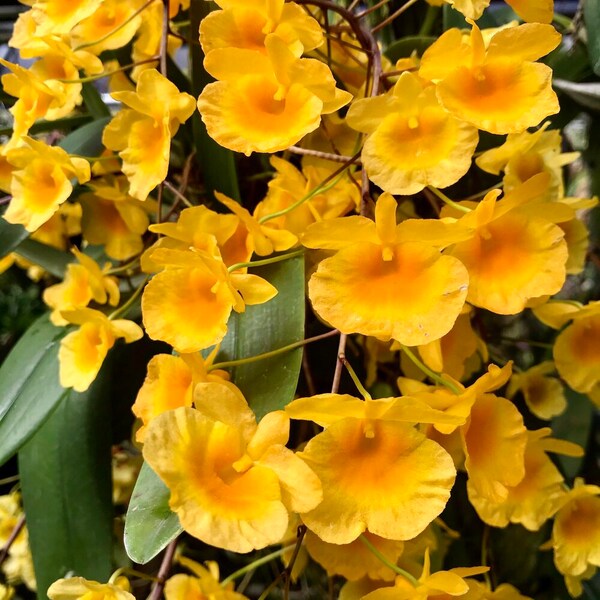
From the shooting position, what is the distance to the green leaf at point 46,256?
2.14ft

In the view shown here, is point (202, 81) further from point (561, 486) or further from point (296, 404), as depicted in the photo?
point (561, 486)

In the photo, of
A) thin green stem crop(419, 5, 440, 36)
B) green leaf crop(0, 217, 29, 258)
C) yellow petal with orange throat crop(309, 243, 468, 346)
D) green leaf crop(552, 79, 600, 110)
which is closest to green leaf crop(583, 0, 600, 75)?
green leaf crop(552, 79, 600, 110)

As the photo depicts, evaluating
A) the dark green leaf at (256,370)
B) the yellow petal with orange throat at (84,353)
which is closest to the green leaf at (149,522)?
the dark green leaf at (256,370)

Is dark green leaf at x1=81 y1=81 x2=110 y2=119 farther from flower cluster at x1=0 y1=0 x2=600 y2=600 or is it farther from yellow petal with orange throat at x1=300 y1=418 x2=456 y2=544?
yellow petal with orange throat at x1=300 y1=418 x2=456 y2=544

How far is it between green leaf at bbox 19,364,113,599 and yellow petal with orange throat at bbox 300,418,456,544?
11.8 inches

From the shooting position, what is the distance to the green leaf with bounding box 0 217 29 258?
0.56 metres

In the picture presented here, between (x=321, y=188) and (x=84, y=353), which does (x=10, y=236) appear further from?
(x=321, y=188)

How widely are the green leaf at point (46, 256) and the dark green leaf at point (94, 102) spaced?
0.51 feet

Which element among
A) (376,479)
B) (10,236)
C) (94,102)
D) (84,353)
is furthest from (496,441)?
(94,102)

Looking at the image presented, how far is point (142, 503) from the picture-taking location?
0.38 metres

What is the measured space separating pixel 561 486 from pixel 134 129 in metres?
0.44

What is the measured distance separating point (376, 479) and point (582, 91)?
456 millimetres

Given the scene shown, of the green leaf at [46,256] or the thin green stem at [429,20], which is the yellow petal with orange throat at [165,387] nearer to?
the green leaf at [46,256]

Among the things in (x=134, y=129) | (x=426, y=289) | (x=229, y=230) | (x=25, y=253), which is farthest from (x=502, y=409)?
(x=25, y=253)
